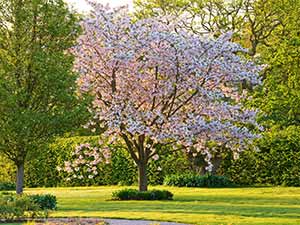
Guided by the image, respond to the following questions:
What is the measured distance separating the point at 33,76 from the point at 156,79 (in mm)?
4846

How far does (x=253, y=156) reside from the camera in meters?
32.2

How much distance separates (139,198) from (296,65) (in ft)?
34.2

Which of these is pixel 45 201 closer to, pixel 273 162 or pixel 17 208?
pixel 17 208

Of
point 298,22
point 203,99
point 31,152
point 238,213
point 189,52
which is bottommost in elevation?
point 238,213

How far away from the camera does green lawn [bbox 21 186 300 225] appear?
16719mm

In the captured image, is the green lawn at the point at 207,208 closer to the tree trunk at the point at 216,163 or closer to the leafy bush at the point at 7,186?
the tree trunk at the point at 216,163

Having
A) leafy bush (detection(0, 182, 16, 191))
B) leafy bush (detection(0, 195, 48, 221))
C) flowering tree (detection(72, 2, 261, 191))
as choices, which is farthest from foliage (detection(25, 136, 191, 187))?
leafy bush (detection(0, 195, 48, 221))

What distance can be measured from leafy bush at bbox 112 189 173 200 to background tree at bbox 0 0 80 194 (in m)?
3.46

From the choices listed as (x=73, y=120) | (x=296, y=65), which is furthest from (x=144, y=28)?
(x=296, y=65)

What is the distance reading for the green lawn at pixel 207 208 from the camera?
16.7m

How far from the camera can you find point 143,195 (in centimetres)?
2403

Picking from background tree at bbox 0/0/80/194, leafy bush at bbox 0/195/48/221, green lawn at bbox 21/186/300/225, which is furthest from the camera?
background tree at bbox 0/0/80/194

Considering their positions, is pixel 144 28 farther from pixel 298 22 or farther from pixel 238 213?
pixel 298 22

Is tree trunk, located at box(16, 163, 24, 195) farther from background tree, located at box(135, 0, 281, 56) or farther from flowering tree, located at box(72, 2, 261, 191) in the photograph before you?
background tree, located at box(135, 0, 281, 56)
